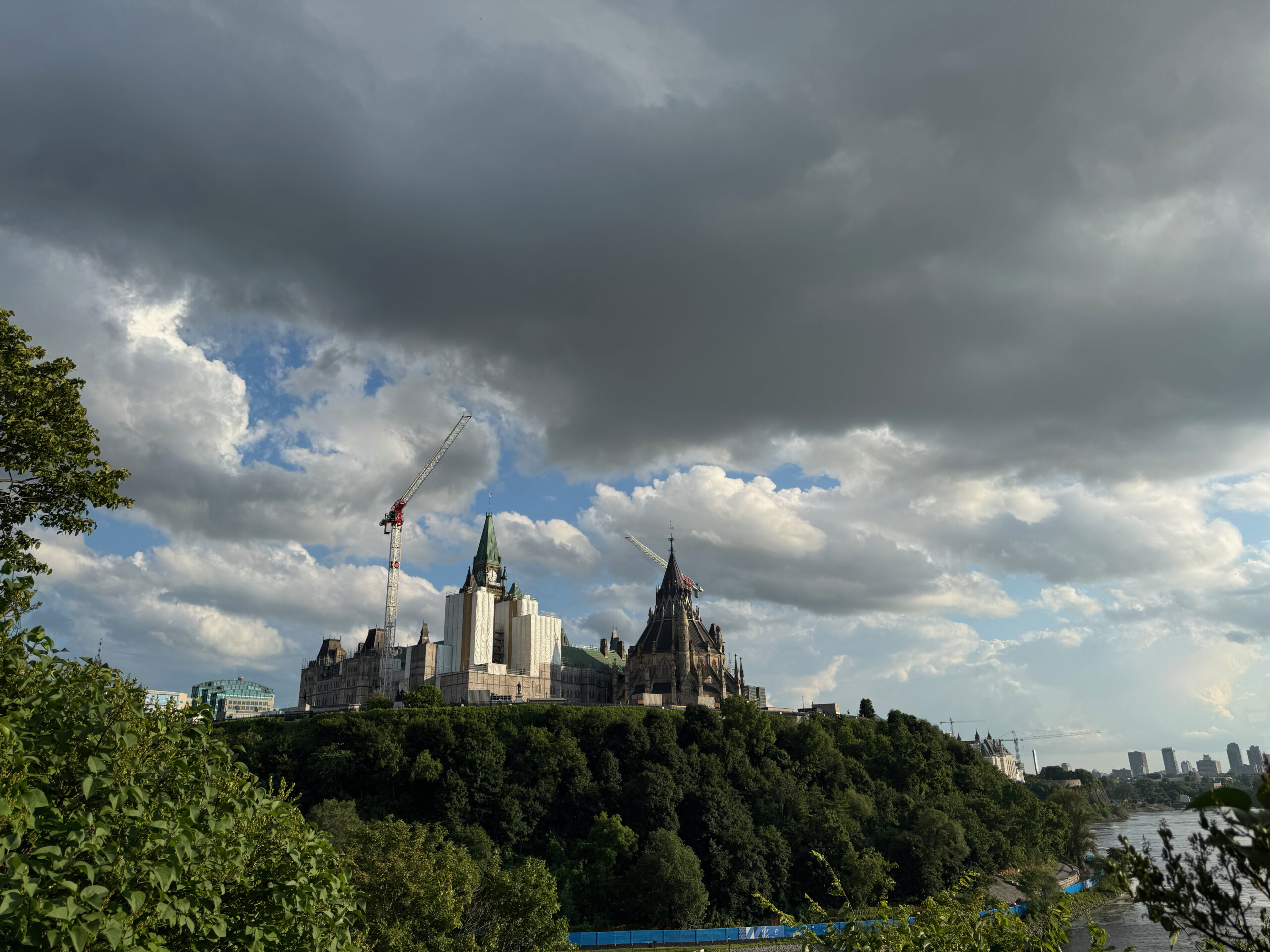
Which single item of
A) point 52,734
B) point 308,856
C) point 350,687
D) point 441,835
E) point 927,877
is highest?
point 350,687

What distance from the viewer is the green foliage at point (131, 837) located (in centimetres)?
993

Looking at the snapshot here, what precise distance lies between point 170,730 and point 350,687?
157115 millimetres

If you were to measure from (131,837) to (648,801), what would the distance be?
82.7m

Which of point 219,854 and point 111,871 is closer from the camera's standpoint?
point 111,871

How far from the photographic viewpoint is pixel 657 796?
88438 mm

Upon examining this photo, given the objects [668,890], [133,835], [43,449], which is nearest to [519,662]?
[668,890]

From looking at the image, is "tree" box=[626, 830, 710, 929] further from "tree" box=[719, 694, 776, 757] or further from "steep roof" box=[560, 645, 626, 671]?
"steep roof" box=[560, 645, 626, 671]

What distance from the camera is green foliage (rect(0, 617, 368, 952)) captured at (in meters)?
9.93

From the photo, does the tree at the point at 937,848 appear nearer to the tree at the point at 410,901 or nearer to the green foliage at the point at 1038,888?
the green foliage at the point at 1038,888

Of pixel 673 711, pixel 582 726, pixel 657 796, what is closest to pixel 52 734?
pixel 657 796

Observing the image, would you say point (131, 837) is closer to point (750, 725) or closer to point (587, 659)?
point (750, 725)

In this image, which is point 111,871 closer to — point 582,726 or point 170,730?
point 170,730

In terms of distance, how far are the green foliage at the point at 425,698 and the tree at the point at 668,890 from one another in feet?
142

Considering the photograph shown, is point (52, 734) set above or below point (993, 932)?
above
